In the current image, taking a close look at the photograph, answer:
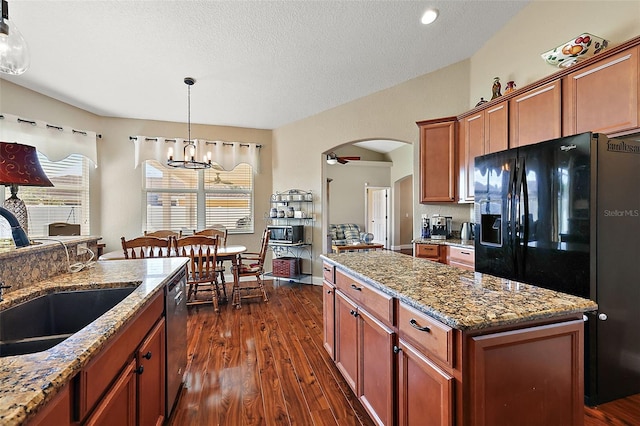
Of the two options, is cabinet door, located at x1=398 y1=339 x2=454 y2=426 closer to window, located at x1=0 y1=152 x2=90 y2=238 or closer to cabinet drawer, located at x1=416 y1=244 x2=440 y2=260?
cabinet drawer, located at x1=416 y1=244 x2=440 y2=260

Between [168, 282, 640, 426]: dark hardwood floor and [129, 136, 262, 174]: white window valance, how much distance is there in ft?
9.20

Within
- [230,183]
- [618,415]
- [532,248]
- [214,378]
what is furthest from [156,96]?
[618,415]

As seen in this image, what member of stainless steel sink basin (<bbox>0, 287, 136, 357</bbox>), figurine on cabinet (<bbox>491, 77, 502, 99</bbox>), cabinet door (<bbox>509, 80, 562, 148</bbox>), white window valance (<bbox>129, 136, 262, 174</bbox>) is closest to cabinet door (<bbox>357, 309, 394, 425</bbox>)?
stainless steel sink basin (<bbox>0, 287, 136, 357</bbox>)

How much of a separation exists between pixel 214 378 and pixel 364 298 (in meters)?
1.41

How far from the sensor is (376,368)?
5.15 ft

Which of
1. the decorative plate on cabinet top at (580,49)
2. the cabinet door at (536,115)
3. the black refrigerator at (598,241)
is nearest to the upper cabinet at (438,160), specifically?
the cabinet door at (536,115)

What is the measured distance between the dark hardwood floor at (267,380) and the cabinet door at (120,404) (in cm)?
75

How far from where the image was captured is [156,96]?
13.3ft

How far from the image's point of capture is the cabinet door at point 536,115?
8.04 feet

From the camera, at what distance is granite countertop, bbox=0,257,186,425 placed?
0.62m

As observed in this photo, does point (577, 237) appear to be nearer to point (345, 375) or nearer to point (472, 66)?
point (345, 375)

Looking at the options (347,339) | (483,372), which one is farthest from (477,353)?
(347,339)

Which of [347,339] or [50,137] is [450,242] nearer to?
[347,339]

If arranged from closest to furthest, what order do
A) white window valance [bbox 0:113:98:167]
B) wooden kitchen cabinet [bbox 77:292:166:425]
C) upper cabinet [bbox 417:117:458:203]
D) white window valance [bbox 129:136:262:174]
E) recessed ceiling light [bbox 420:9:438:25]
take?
wooden kitchen cabinet [bbox 77:292:166:425] < recessed ceiling light [bbox 420:9:438:25] < white window valance [bbox 0:113:98:167] < upper cabinet [bbox 417:117:458:203] < white window valance [bbox 129:136:262:174]
